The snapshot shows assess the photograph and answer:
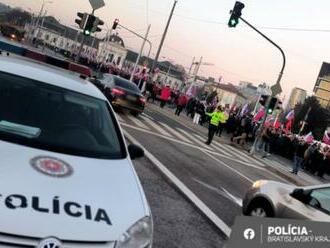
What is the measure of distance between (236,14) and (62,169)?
72.0 feet

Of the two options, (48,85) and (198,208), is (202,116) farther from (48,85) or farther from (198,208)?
(48,85)

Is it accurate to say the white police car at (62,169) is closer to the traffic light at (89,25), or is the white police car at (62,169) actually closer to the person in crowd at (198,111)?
the traffic light at (89,25)

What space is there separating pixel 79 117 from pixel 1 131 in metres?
1.05

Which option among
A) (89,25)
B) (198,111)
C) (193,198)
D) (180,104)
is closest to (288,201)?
(193,198)

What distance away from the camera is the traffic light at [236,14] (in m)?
25.0

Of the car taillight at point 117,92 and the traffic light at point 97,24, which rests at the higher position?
the traffic light at point 97,24

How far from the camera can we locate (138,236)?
12.7ft

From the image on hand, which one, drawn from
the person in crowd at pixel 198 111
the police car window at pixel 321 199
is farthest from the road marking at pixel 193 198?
the person in crowd at pixel 198 111

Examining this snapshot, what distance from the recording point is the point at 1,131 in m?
4.50

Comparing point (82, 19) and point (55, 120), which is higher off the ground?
point (82, 19)

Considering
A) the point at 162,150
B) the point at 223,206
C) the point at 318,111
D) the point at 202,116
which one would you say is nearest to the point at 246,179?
the point at 162,150

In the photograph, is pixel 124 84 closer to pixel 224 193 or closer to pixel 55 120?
pixel 224 193

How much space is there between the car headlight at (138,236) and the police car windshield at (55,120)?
37.8 inches

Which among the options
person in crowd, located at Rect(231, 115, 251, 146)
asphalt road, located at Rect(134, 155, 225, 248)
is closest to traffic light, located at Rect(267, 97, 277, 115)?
person in crowd, located at Rect(231, 115, 251, 146)
